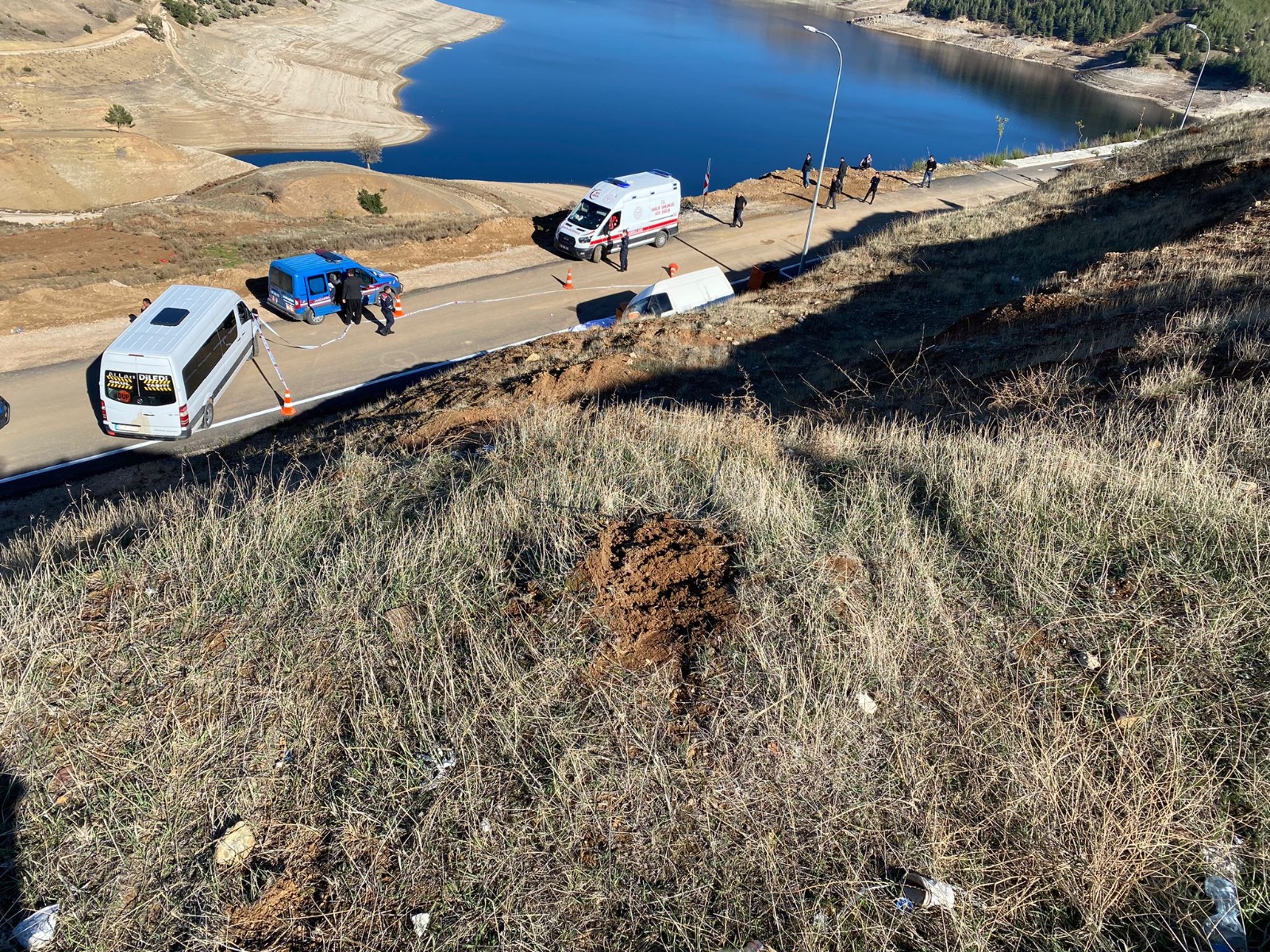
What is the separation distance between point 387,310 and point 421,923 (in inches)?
693

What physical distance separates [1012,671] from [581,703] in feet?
7.87

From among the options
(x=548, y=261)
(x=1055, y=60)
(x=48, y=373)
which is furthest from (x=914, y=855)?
(x=1055, y=60)

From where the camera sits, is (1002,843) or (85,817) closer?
(1002,843)

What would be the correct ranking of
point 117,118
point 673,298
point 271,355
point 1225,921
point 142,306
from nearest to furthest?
point 1225,921 < point 271,355 < point 673,298 < point 142,306 < point 117,118

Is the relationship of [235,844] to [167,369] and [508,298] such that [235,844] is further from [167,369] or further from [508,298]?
[508,298]

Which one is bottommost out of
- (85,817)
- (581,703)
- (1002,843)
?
(85,817)

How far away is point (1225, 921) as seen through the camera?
2.84 meters

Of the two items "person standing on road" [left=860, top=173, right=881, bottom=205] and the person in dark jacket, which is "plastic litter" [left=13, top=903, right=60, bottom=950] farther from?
"person standing on road" [left=860, top=173, right=881, bottom=205]

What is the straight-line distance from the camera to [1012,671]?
3930 mm

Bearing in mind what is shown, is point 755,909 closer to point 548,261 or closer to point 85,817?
point 85,817

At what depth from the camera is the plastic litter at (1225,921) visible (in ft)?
9.13

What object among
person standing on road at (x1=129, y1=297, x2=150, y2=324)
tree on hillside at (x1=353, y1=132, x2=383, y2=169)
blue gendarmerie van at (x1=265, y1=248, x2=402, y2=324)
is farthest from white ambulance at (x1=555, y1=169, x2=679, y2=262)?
tree on hillside at (x1=353, y1=132, x2=383, y2=169)

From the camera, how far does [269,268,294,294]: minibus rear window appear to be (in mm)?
18188

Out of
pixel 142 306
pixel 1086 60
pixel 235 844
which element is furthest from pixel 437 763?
pixel 1086 60
